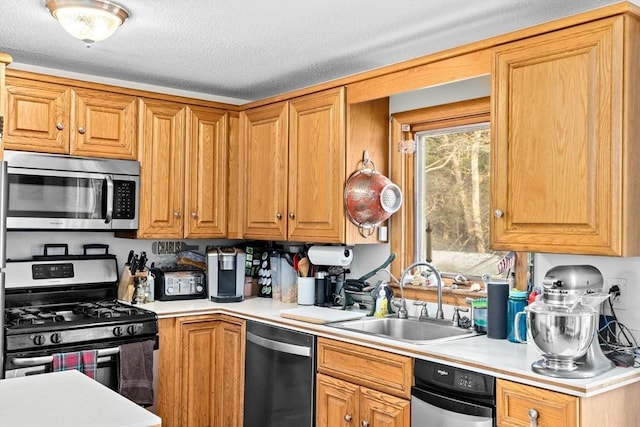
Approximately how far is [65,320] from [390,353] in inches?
69.7

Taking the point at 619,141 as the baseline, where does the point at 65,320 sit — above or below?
below

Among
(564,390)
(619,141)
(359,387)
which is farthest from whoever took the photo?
(359,387)

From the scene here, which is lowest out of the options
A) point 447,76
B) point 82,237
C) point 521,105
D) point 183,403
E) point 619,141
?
point 183,403

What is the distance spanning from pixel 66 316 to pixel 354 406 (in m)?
1.75

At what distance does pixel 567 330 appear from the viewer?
213 cm

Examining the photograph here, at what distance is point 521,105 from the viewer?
8.21 ft

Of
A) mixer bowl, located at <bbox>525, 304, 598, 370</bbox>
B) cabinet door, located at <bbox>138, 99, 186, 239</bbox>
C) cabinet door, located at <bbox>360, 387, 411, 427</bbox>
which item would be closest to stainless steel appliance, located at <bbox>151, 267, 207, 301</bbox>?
cabinet door, located at <bbox>138, 99, 186, 239</bbox>

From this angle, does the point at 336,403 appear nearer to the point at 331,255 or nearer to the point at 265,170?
the point at 331,255

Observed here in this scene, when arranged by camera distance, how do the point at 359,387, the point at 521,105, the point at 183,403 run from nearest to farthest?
the point at 521,105
the point at 359,387
the point at 183,403

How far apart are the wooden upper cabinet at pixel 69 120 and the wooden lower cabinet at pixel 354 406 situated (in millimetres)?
1851

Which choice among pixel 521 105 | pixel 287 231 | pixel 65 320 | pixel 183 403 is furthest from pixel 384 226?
pixel 65 320

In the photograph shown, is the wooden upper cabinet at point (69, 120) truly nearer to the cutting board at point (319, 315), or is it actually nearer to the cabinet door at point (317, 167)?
the cabinet door at point (317, 167)

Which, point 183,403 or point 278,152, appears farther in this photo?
point 278,152

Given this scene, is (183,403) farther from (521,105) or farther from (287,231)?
(521,105)
